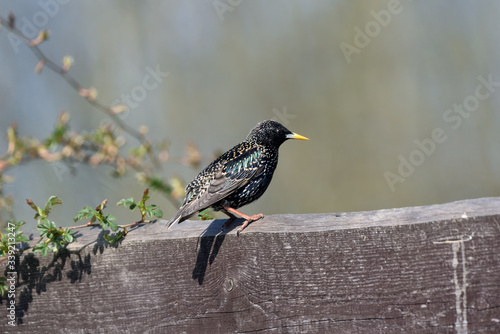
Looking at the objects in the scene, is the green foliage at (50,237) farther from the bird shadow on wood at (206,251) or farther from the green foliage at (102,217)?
the bird shadow on wood at (206,251)

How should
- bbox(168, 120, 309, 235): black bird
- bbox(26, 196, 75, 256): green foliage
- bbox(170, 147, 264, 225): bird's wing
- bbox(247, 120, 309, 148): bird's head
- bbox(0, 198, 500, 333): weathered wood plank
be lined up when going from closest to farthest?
1. bbox(0, 198, 500, 333): weathered wood plank
2. bbox(26, 196, 75, 256): green foliage
3. bbox(170, 147, 264, 225): bird's wing
4. bbox(168, 120, 309, 235): black bird
5. bbox(247, 120, 309, 148): bird's head

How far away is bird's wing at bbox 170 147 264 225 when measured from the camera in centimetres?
276

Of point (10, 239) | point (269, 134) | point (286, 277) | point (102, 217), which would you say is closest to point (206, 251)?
point (286, 277)

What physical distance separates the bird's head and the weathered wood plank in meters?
1.37

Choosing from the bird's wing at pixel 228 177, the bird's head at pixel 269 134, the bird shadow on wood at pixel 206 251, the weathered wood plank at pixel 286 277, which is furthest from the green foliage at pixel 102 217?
the bird's head at pixel 269 134

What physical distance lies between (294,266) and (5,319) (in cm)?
103

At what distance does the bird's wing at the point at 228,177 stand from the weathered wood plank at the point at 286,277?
2.11ft

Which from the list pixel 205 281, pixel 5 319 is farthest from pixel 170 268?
pixel 5 319

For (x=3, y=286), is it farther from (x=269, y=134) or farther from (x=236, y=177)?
(x=269, y=134)

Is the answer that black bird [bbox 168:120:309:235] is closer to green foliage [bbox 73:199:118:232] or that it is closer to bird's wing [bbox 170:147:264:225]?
bird's wing [bbox 170:147:264:225]

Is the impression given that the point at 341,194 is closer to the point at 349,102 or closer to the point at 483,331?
the point at 349,102

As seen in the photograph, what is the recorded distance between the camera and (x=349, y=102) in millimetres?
5293

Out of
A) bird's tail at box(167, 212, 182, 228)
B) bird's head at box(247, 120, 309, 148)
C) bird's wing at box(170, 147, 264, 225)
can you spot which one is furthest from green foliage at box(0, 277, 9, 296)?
bird's head at box(247, 120, 309, 148)

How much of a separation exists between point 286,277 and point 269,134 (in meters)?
1.73
